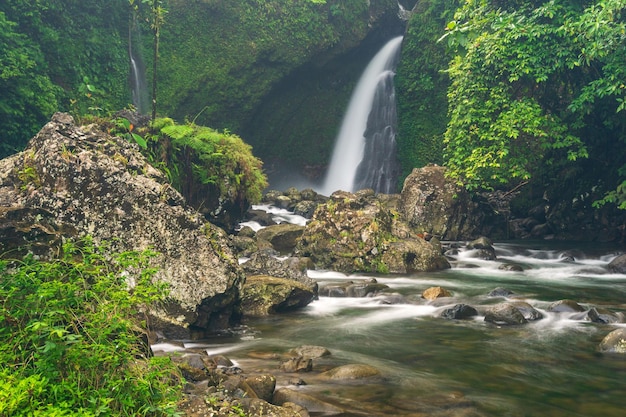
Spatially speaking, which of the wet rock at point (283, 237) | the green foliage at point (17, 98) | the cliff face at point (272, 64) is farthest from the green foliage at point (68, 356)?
the cliff face at point (272, 64)

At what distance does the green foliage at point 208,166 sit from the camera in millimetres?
16750

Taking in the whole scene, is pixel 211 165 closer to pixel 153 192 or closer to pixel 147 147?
pixel 147 147

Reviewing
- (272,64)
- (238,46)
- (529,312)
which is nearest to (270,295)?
(529,312)

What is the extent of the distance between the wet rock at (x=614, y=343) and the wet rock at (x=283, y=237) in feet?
34.7

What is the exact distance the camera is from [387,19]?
3450cm

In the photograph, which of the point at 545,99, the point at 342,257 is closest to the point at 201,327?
the point at 342,257

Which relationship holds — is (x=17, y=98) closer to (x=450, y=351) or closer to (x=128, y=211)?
(x=128, y=211)

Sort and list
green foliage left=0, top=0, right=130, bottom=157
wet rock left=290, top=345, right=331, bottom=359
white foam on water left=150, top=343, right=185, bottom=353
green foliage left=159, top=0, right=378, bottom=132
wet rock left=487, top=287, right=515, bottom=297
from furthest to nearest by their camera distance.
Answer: green foliage left=159, top=0, right=378, bottom=132 → green foliage left=0, top=0, right=130, bottom=157 → wet rock left=487, top=287, right=515, bottom=297 → wet rock left=290, top=345, right=331, bottom=359 → white foam on water left=150, top=343, right=185, bottom=353

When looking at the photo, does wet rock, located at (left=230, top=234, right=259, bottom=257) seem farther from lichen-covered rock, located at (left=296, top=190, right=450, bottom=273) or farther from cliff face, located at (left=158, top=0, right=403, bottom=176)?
cliff face, located at (left=158, top=0, right=403, bottom=176)

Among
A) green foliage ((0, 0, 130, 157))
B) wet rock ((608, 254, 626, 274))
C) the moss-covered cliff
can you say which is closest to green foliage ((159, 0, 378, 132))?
green foliage ((0, 0, 130, 157))

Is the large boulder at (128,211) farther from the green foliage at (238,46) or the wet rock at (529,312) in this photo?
Answer: the green foliage at (238,46)

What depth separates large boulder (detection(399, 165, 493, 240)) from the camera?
2030 cm

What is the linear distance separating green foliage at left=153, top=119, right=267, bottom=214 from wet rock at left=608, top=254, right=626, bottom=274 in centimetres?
1106

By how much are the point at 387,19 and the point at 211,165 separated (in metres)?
20.8
